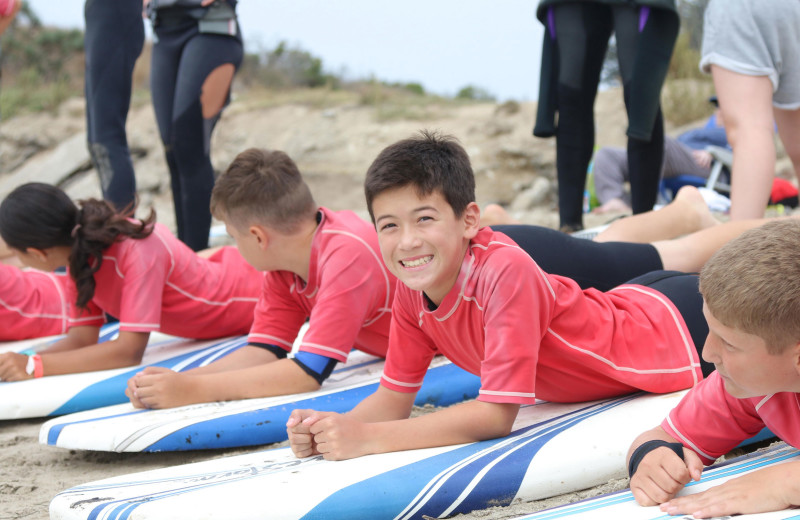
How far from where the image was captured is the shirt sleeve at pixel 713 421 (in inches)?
66.7

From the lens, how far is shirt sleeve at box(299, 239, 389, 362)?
2584 mm

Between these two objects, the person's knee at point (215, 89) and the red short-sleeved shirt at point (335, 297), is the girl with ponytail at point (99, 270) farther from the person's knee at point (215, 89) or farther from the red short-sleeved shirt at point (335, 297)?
the person's knee at point (215, 89)

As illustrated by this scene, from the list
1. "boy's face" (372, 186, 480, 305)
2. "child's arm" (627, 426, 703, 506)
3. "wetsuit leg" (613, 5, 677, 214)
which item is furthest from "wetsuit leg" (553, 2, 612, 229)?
"child's arm" (627, 426, 703, 506)

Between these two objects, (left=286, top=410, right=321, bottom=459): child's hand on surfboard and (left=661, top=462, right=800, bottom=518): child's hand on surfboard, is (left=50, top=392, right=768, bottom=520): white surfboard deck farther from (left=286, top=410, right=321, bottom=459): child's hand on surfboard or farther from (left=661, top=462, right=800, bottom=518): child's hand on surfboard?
(left=661, top=462, right=800, bottom=518): child's hand on surfboard

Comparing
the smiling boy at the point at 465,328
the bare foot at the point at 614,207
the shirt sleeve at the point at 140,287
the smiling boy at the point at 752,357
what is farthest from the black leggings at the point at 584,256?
the bare foot at the point at 614,207

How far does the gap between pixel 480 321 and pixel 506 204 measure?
267 inches

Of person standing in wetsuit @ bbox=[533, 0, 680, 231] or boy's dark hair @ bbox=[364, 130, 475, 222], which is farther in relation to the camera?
person standing in wetsuit @ bbox=[533, 0, 680, 231]

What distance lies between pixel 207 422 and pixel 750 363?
1622 millimetres

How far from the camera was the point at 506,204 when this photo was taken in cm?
867

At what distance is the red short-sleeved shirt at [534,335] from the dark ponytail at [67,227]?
4.91 feet

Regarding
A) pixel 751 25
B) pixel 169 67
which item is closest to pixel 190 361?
pixel 169 67

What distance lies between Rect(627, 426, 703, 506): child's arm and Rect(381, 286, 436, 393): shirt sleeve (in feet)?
2.17

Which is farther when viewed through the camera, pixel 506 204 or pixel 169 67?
pixel 506 204

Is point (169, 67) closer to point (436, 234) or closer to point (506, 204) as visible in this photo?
point (436, 234)
